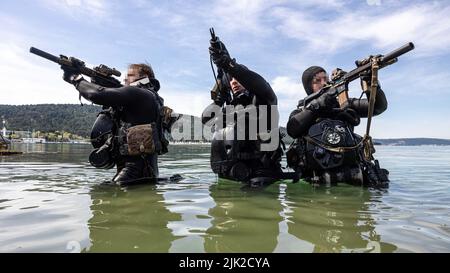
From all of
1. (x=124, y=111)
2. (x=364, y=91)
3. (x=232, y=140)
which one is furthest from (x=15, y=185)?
(x=364, y=91)

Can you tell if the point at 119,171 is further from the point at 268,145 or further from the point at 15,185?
the point at 268,145

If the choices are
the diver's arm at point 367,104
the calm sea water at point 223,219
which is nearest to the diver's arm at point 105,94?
the calm sea water at point 223,219

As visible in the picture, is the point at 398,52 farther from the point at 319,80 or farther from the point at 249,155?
the point at 249,155

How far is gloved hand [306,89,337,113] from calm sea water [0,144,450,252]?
1376 mm

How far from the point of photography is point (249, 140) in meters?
6.61

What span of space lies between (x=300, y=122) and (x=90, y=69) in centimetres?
397

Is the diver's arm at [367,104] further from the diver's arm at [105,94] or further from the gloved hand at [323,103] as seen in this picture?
the diver's arm at [105,94]

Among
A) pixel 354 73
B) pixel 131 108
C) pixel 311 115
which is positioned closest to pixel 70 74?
pixel 131 108

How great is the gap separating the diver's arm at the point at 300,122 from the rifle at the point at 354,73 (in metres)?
0.41

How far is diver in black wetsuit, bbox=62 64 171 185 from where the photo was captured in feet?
20.3

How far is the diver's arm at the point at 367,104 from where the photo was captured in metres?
6.74

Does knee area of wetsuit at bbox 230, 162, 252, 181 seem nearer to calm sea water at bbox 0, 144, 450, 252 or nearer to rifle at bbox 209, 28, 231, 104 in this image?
calm sea water at bbox 0, 144, 450, 252

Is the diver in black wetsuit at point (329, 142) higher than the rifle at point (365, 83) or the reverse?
the reverse

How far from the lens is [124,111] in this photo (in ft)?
22.0
